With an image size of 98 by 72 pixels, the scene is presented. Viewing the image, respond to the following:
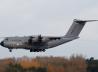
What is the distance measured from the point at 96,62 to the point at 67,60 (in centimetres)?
2418

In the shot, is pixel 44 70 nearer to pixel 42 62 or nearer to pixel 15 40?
pixel 42 62

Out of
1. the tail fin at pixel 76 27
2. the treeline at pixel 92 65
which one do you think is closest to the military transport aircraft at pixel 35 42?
the tail fin at pixel 76 27

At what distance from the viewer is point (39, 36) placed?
71438mm

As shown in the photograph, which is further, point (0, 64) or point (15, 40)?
point (0, 64)

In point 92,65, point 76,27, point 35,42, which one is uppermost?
point 76,27

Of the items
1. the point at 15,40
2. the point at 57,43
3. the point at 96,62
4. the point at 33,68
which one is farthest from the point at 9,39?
the point at 96,62

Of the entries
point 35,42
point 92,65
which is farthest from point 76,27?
point 92,65

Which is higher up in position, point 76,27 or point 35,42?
point 76,27

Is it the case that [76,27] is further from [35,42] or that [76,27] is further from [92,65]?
[92,65]

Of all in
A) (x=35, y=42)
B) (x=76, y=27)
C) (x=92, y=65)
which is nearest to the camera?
(x=35, y=42)

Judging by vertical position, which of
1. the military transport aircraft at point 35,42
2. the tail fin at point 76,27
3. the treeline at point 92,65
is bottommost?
the treeline at point 92,65

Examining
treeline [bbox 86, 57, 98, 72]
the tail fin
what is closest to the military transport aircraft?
the tail fin

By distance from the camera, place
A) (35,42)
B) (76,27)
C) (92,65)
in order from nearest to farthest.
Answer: (35,42) → (76,27) → (92,65)

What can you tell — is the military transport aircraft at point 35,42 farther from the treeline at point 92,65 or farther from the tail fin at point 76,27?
the treeline at point 92,65
